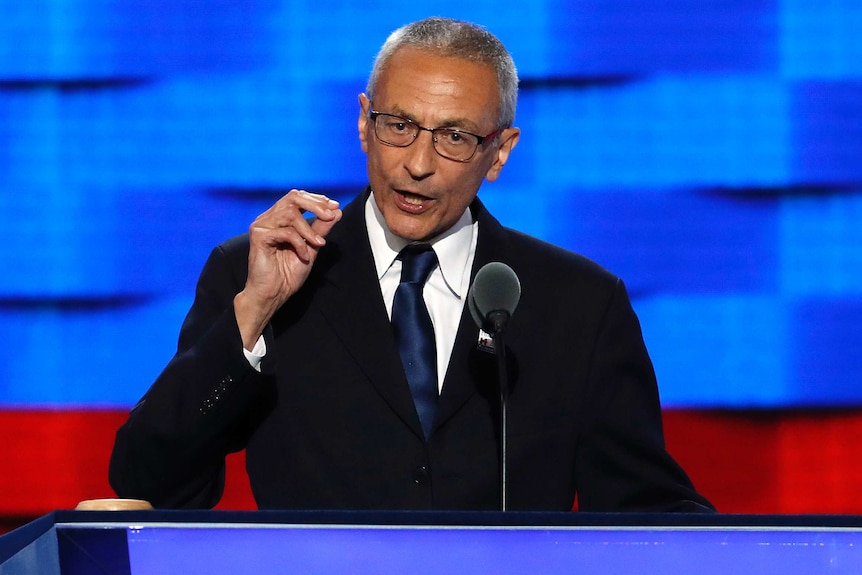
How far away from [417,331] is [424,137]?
0.28 meters

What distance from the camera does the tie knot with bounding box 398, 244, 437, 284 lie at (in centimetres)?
176

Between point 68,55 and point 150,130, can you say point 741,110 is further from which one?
point 68,55

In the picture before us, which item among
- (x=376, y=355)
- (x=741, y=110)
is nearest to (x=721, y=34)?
(x=741, y=110)

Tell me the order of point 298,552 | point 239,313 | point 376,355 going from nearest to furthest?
1. point 298,552
2. point 239,313
3. point 376,355

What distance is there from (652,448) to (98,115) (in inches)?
55.4

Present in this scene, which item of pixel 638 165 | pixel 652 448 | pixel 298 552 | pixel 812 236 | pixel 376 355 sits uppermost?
pixel 638 165

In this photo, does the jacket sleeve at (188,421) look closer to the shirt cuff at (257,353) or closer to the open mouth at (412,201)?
the shirt cuff at (257,353)

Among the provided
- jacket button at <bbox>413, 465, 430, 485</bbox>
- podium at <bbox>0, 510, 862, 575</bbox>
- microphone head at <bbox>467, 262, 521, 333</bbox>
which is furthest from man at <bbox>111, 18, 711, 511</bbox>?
podium at <bbox>0, 510, 862, 575</bbox>

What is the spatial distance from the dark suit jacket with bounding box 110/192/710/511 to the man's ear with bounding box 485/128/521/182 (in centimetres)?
12

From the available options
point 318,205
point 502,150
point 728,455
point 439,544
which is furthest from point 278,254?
point 728,455

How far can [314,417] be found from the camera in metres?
1.70

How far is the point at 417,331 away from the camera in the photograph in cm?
172

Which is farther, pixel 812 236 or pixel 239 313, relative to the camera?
pixel 812 236

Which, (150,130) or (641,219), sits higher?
(150,130)
